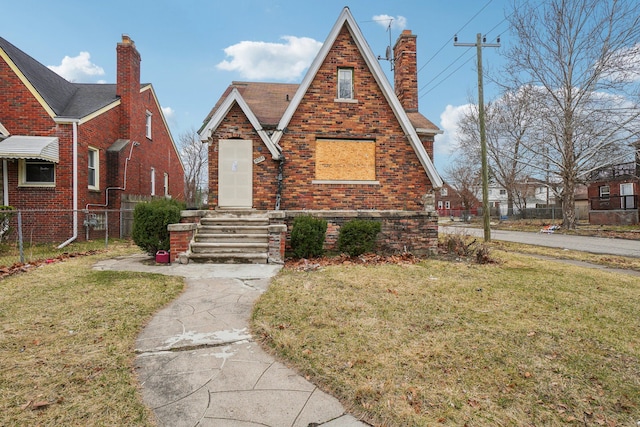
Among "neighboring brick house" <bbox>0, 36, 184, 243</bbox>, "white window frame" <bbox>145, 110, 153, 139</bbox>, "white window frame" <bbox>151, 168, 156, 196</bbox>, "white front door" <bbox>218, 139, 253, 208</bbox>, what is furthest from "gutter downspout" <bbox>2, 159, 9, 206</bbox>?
"white front door" <bbox>218, 139, 253, 208</bbox>

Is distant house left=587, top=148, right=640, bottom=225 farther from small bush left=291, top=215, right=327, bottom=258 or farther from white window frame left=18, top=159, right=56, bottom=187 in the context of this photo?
white window frame left=18, top=159, right=56, bottom=187

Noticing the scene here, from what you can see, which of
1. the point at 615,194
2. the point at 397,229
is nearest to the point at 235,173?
the point at 397,229

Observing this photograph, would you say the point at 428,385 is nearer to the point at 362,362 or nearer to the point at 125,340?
the point at 362,362

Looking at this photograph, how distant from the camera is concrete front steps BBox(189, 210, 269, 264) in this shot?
780cm

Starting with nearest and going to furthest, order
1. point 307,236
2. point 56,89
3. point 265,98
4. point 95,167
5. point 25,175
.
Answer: point 307,236
point 25,175
point 265,98
point 95,167
point 56,89

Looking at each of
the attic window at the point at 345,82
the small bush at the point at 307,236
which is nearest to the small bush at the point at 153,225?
the small bush at the point at 307,236

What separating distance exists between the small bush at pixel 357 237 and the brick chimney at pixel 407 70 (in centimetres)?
608

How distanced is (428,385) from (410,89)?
1189 centimetres

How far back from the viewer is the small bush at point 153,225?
7.99 meters

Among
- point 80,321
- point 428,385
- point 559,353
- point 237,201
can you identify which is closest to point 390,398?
point 428,385

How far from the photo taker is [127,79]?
15477 millimetres

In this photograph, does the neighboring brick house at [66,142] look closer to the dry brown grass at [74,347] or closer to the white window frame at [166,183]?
the white window frame at [166,183]

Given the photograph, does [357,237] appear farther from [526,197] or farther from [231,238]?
[526,197]

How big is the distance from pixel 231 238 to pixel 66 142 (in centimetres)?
890
